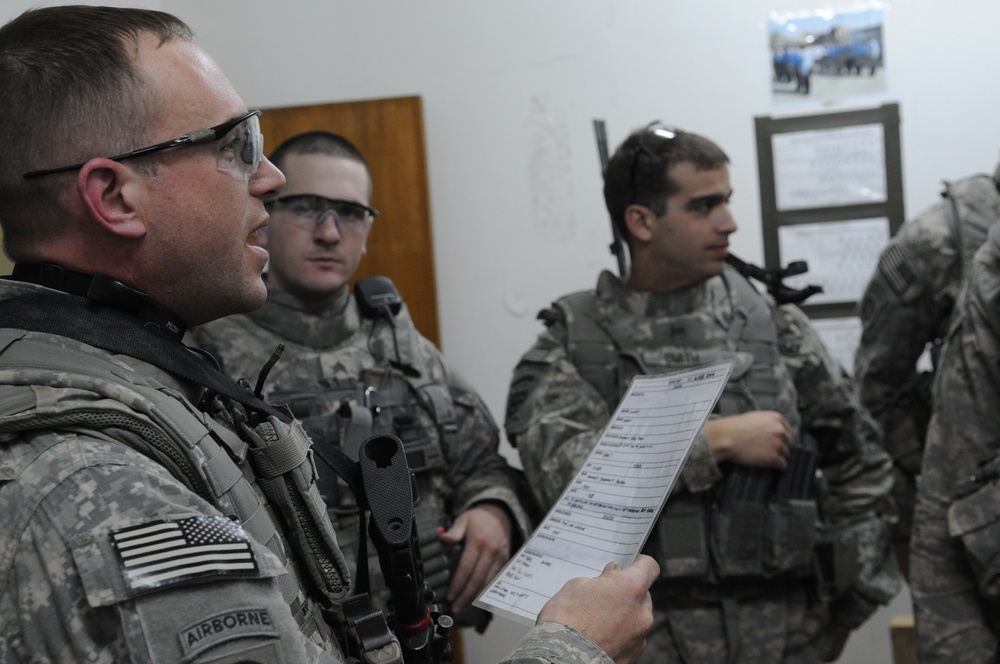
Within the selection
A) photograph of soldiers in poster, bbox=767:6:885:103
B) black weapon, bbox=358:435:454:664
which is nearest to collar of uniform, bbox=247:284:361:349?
black weapon, bbox=358:435:454:664

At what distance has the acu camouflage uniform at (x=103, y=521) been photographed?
2.19 ft

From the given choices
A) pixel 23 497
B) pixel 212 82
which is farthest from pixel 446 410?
pixel 23 497

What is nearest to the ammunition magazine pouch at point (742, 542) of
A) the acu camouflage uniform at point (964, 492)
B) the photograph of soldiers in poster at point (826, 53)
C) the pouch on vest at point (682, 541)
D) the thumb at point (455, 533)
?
the pouch on vest at point (682, 541)

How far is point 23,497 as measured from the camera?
0.70m

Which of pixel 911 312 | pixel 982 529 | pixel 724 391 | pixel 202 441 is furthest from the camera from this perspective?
pixel 911 312

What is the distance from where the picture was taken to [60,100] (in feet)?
2.73

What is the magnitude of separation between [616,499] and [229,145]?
0.59 metres

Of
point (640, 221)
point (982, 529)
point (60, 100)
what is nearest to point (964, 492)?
point (982, 529)

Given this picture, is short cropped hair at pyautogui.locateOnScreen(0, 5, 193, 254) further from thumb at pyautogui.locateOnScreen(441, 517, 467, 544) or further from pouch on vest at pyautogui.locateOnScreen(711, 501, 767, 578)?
pouch on vest at pyautogui.locateOnScreen(711, 501, 767, 578)

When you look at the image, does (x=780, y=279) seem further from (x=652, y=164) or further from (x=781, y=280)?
(x=652, y=164)

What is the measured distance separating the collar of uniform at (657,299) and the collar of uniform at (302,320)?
574 millimetres

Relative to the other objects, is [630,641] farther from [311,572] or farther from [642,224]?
[642,224]

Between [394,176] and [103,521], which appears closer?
[103,521]

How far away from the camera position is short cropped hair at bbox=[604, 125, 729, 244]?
2.02m
